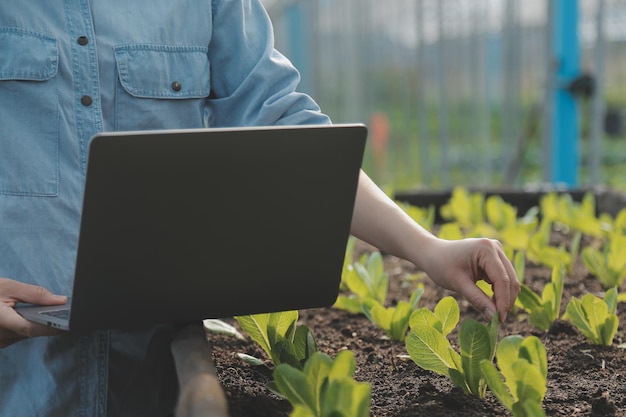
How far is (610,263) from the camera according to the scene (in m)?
1.80

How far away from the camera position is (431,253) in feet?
3.97

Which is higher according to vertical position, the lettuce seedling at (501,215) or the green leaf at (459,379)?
the green leaf at (459,379)

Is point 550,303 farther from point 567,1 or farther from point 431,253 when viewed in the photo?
point 567,1

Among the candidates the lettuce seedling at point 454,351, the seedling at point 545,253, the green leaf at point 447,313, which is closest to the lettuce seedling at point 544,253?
the seedling at point 545,253

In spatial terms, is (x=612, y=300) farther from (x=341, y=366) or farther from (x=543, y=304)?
(x=341, y=366)

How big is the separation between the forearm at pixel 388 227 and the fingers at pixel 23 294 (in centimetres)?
43

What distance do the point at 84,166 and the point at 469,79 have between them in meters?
5.50

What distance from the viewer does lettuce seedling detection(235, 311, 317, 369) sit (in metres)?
1.16

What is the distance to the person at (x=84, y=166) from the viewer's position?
1.22 m

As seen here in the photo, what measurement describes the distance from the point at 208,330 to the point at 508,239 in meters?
0.88

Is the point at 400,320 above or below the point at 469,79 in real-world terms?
above

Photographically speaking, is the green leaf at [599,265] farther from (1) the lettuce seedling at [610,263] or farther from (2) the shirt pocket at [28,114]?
(2) the shirt pocket at [28,114]

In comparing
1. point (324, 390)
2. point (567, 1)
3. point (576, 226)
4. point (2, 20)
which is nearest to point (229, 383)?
point (324, 390)

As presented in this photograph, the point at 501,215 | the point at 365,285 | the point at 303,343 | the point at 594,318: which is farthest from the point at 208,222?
the point at 501,215
